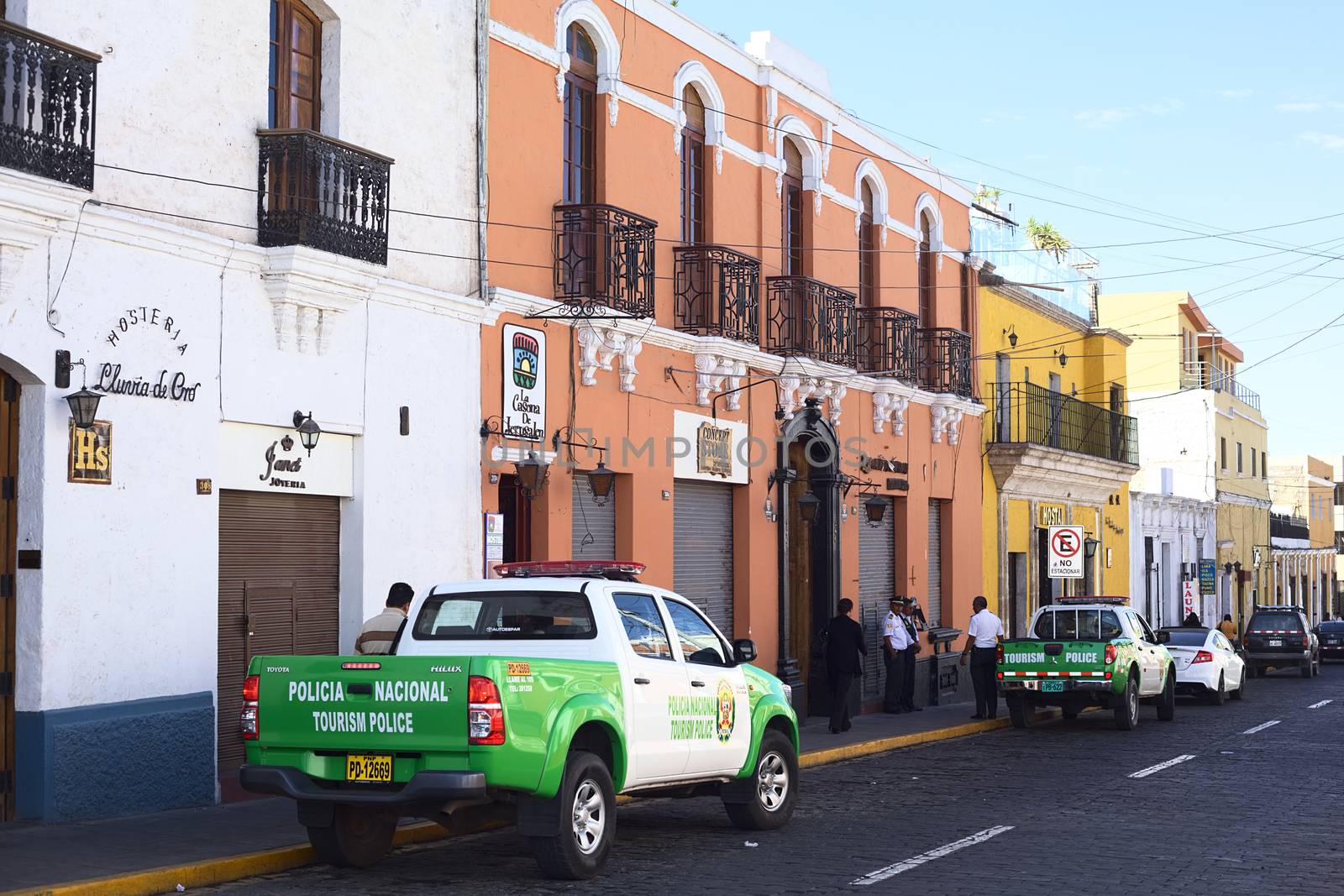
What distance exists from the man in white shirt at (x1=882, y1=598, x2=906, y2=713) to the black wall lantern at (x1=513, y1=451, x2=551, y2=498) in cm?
865

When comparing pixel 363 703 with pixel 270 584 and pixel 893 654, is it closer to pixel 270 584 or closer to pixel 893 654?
pixel 270 584

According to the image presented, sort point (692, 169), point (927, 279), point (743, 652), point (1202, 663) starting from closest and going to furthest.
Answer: point (743, 652), point (692, 169), point (1202, 663), point (927, 279)

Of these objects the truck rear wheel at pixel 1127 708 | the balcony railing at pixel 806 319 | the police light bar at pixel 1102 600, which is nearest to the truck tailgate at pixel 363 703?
the balcony railing at pixel 806 319

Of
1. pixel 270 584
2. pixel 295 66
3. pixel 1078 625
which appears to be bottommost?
pixel 1078 625

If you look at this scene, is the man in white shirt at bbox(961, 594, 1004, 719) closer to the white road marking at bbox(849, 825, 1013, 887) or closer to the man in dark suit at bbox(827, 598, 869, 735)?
the man in dark suit at bbox(827, 598, 869, 735)

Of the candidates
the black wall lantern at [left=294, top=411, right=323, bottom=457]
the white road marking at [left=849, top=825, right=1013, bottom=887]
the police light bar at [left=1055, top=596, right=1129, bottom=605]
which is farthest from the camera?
the police light bar at [left=1055, top=596, right=1129, bottom=605]

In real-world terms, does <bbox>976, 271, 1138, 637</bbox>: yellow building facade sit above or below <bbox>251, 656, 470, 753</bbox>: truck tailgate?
above

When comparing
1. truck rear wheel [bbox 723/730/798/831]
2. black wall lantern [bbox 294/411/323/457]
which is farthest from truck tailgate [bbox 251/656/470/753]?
black wall lantern [bbox 294/411/323/457]

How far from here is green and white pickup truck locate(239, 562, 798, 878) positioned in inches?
373

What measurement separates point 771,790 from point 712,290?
377 inches

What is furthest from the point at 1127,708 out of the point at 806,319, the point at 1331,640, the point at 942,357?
the point at 1331,640

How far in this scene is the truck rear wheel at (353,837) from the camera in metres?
10.4

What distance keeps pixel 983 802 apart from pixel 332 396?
694 cm

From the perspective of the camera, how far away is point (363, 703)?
31.7 feet
